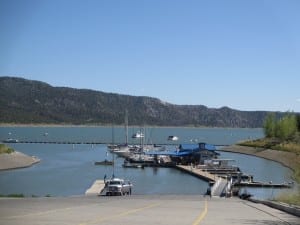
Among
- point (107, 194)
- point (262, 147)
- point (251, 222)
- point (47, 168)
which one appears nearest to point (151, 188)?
point (107, 194)

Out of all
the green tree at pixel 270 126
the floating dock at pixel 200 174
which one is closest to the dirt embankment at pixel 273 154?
the green tree at pixel 270 126

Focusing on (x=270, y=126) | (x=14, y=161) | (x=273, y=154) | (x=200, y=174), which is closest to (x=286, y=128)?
(x=270, y=126)

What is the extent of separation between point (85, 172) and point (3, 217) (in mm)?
76384

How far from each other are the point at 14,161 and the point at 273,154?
59182 millimetres

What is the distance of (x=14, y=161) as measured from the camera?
339 ft

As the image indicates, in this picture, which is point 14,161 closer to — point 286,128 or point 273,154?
point 273,154

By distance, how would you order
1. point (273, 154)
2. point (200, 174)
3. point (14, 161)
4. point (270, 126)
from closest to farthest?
point (200, 174)
point (14, 161)
point (273, 154)
point (270, 126)

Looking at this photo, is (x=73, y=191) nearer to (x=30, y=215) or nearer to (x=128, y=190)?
(x=128, y=190)

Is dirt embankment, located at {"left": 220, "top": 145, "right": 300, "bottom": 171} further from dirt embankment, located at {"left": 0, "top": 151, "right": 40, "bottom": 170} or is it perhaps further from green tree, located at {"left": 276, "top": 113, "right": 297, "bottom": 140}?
dirt embankment, located at {"left": 0, "top": 151, "right": 40, "bottom": 170}

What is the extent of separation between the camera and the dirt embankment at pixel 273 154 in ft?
351

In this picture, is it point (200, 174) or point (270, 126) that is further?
point (270, 126)

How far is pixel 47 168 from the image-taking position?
9962 cm

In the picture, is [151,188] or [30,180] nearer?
[151,188]

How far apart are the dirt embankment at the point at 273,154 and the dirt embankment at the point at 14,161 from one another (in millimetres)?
46621
